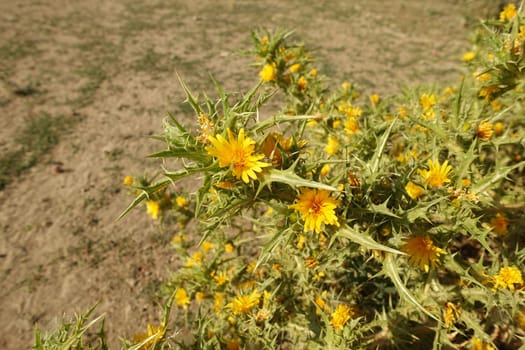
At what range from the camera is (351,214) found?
1.38 metres

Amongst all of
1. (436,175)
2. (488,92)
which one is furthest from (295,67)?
(436,175)

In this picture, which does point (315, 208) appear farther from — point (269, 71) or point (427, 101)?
point (427, 101)

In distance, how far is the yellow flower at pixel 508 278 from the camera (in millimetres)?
1490

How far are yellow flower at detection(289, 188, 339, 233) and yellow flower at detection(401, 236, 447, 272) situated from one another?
18.8 inches

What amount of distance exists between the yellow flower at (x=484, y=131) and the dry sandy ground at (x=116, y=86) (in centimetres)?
210

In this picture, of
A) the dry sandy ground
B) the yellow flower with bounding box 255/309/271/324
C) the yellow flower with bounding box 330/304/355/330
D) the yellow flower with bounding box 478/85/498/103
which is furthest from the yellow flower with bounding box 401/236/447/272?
the dry sandy ground

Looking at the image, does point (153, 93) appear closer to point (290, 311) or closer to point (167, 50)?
point (167, 50)

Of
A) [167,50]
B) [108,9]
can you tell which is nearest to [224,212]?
[167,50]

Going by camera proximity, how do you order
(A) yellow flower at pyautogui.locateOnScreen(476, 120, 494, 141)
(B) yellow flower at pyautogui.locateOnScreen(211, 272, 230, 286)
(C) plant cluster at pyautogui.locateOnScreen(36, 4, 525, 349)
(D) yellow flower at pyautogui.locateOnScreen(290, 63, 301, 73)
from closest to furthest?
1. (C) plant cluster at pyautogui.locateOnScreen(36, 4, 525, 349)
2. (A) yellow flower at pyautogui.locateOnScreen(476, 120, 494, 141)
3. (B) yellow flower at pyautogui.locateOnScreen(211, 272, 230, 286)
4. (D) yellow flower at pyautogui.locateOnScreen(290, 63, 301, 73)

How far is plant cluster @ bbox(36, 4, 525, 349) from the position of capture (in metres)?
1.19

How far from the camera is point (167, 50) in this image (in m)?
7.41

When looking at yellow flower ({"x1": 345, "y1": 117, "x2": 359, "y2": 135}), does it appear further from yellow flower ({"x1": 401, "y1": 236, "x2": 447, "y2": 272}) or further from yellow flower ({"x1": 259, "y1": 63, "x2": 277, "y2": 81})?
yellow flower ({"x1": 401, "y1": 236, "x2": 447, "y2": 272})

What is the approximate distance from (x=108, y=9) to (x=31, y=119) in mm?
5847

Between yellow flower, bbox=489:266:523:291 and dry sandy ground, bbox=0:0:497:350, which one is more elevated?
yellow flower, bbox=489:266:523:291
